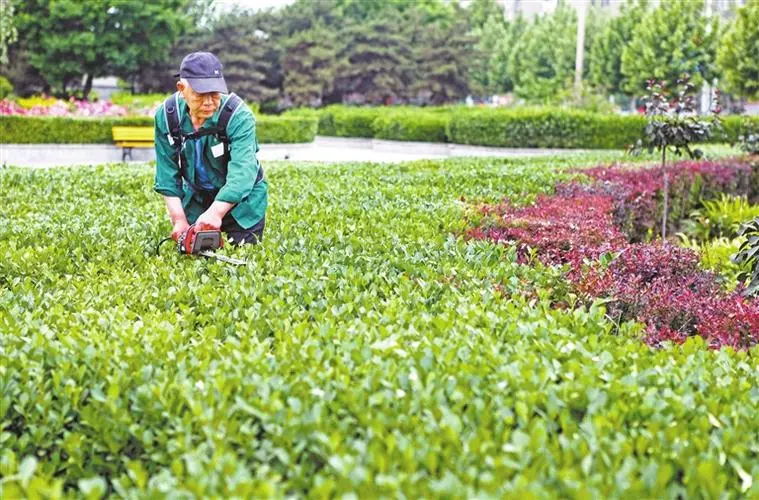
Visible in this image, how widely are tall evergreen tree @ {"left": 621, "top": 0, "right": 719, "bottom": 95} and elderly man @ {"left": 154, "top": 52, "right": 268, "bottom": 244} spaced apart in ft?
106

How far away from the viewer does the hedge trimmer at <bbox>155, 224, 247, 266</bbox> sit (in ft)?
13.8

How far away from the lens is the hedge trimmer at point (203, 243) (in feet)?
13.8

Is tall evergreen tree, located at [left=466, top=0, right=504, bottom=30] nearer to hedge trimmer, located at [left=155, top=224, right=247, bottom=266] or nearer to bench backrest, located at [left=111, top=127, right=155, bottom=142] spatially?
bench backrest, located at [left=111, top=127, right=155, bottom=142]

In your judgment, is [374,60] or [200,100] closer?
[200,100]

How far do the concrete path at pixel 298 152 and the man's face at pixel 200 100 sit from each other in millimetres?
9741

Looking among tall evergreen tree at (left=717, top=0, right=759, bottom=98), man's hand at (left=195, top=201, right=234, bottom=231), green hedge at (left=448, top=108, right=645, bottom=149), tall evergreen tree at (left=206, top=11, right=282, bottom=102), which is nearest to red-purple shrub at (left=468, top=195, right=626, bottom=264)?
man's hand at (left=195, top=201, right=234, bottom=231)

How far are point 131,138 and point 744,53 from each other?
56.1ft

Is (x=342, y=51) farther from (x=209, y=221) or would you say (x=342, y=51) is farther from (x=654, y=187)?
(x=209, y=221)

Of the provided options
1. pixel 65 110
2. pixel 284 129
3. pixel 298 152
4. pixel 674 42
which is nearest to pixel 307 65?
pixel 674 42

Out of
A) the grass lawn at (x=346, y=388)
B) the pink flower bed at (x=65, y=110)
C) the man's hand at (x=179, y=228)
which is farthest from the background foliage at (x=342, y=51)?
the grass lawn at (x=346, y=388)

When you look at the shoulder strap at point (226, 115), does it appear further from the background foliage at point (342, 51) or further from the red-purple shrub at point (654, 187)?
the background foliage at point (342, 51)

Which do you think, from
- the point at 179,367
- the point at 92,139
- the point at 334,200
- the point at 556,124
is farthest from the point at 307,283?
the point at 556,124

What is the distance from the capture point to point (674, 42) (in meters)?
35.2

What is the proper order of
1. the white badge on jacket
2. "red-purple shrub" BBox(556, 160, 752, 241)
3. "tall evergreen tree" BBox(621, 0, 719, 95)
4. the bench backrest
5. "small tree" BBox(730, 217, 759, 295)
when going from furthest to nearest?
"tall evergreen tree" BBox(621, 0, 719, 95) → the bench backrest → "red-purple shrub" BBox(556, 160, 752, 241) → the white badge on jacket → "small tree" BBox(730, 217, 759, 295)
